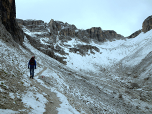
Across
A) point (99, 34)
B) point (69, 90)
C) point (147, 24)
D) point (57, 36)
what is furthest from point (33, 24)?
point (147, 24)

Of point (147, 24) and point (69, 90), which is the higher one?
point (147, 24)

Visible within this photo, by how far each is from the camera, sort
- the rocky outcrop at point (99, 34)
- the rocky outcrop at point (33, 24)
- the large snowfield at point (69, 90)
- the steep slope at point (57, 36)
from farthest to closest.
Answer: the rocky outcrop at point (99, 34)
the rocky outcrop at point (33, 24)
the steep slope at point (57, 36)
the large snowfield at point (69, 90)

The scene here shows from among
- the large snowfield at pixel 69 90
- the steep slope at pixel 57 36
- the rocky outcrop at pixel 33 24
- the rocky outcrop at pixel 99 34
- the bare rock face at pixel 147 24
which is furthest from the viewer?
the rocky outcrop at pixel 99 34

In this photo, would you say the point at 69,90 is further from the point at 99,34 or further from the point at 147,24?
the point at 147,24

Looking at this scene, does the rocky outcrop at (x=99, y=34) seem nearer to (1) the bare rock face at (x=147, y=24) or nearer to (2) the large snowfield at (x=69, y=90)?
(1) the bare rock face at (x=147, y=24)

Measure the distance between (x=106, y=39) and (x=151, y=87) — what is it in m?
83.6

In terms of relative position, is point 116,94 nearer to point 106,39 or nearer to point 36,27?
point 36,27

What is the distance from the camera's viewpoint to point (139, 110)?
13969 mm

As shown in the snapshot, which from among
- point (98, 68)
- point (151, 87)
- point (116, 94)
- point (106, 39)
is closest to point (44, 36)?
point (98, 68)

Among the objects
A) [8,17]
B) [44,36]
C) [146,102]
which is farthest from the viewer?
[44,36]

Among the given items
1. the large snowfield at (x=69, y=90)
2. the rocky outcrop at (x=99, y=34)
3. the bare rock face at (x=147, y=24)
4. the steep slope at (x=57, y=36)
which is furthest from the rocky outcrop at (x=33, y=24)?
the bare rock face at (x=147, y=24)

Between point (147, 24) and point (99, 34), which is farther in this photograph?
point (99, 34)

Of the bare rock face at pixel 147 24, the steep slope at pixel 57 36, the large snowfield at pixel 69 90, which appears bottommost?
the large snowfield at pixel 69 90

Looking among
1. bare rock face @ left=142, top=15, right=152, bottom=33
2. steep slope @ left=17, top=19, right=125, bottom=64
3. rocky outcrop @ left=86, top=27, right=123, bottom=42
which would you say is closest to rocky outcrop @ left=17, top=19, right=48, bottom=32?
steep slope @ left=17, top=19, right=125, bottom=64
